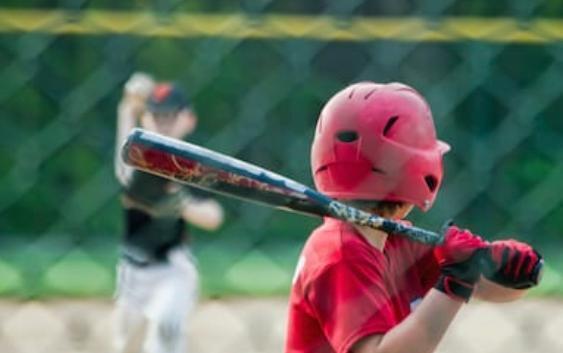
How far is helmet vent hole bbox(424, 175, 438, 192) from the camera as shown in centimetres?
241

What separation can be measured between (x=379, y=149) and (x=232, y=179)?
182 mm

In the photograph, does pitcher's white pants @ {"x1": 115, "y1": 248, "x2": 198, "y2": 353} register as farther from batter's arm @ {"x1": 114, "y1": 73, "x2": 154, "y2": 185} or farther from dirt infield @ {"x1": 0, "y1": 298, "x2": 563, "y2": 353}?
batter's arm @ {"x1": 114, "y1": 73, "x2": 154, "y2": 185}

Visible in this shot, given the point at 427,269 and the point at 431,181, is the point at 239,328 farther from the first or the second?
the point at 431,181

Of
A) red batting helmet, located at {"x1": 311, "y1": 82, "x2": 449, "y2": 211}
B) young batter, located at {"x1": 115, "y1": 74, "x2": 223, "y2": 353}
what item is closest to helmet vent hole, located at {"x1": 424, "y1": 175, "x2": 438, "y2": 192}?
red batting helmet, located at {"x1": 311, "y1": 82, "x2": 449, "y2": 211}

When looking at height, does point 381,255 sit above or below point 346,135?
below

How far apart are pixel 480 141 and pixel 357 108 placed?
210 centimetres

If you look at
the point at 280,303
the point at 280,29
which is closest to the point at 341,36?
the point at 280,29

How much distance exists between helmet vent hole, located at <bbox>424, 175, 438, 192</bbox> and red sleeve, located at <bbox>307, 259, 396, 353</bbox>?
0.41 feet

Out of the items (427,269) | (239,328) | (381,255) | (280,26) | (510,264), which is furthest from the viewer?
(239,328)

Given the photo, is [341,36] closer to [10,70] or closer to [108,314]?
[10,70]

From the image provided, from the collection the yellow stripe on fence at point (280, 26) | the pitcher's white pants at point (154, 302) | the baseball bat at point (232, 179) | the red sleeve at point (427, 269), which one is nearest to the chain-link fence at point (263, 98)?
the yellow stripe on fence at point (280, 26)

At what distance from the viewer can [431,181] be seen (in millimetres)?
2422

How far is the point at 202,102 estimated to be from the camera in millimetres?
4680

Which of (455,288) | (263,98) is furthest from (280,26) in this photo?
(455,288)
